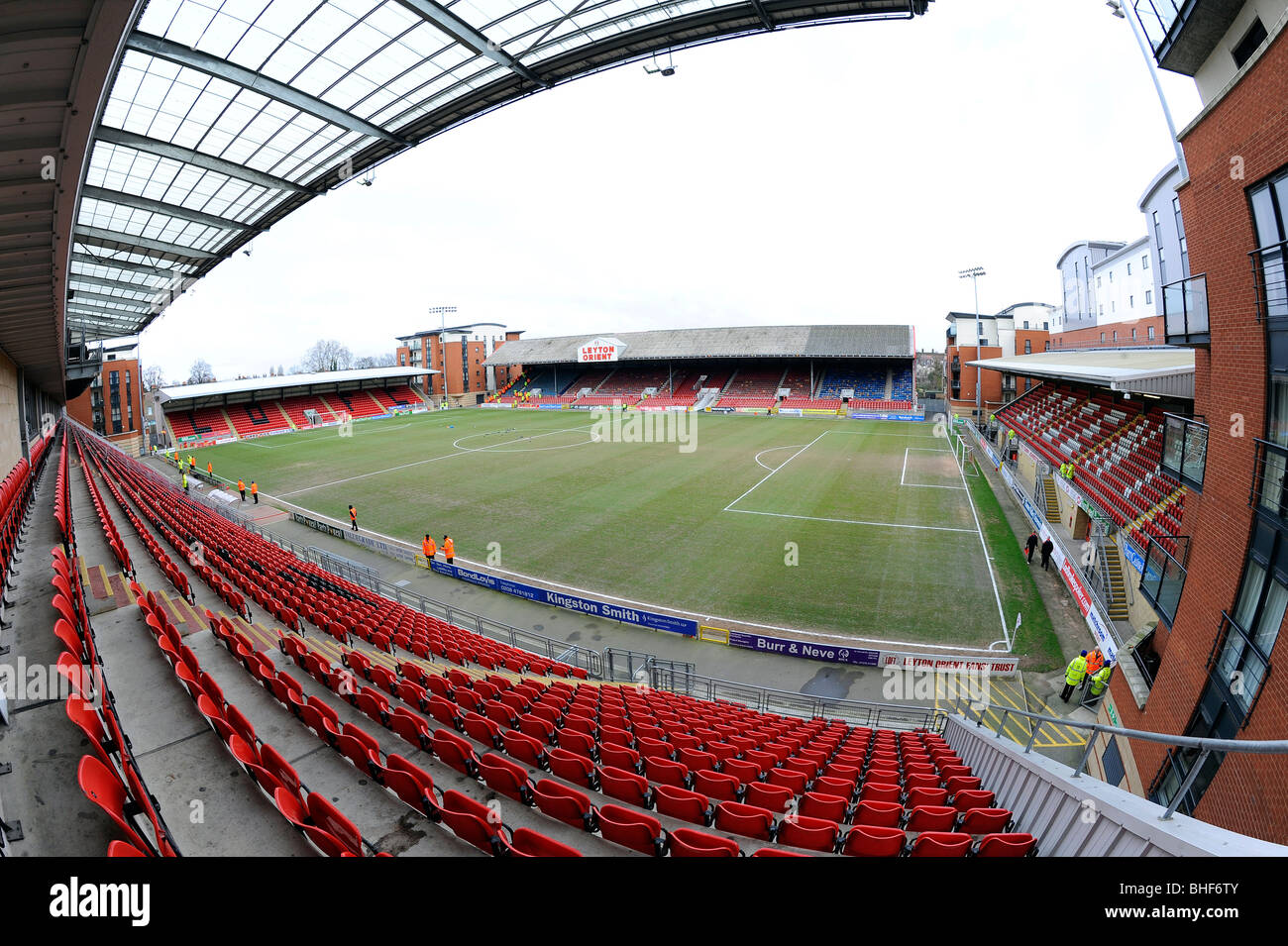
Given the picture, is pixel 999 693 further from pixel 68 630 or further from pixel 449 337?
pixel 449 337

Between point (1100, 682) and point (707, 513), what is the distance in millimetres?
14370

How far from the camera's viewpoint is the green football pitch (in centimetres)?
1558

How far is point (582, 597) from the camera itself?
Answer: 49.9ft

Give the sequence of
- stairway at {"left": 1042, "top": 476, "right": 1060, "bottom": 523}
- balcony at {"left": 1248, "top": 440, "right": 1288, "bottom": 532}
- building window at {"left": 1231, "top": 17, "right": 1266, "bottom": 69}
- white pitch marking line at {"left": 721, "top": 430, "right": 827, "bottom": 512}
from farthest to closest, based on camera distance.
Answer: white pitch marking line at {"left": 721, "top": 430, "right": 827, "bottom": 512} < stairway at {"left": 1042, "top": 476, "right": 1060, "bottom": 523} < building window at {"left": 1231, "top": 17, "right": 1266, "bottom": 69} < balcony at {"left": 1248, "top": 440, "right": 1288, "bottom": 532}

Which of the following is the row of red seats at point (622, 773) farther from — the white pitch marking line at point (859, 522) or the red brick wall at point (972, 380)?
the red brick wall at point (972, 380)

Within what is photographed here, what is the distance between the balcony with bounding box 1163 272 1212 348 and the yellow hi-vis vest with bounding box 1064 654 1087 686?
20.1 ft

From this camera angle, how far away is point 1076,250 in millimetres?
52250

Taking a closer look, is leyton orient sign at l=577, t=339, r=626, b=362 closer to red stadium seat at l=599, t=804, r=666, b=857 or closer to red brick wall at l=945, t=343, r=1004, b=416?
red brick wall at l=945, t=343, r=1004, b=416

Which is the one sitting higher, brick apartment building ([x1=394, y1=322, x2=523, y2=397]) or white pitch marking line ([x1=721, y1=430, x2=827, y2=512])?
brick apartment building ([x1=394, y1=322, x2=523, y2=397])

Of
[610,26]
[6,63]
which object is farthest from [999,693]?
[6,63]

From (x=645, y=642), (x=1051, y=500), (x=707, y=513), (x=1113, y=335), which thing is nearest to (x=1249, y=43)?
(x=645, y=642)

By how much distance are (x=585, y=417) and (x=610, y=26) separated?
51.0 meters

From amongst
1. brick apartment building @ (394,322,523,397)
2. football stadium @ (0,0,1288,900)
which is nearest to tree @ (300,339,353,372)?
brick apartment building @ (394,322,523,397)

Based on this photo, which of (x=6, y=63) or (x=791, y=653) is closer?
(x=6, y=63)
